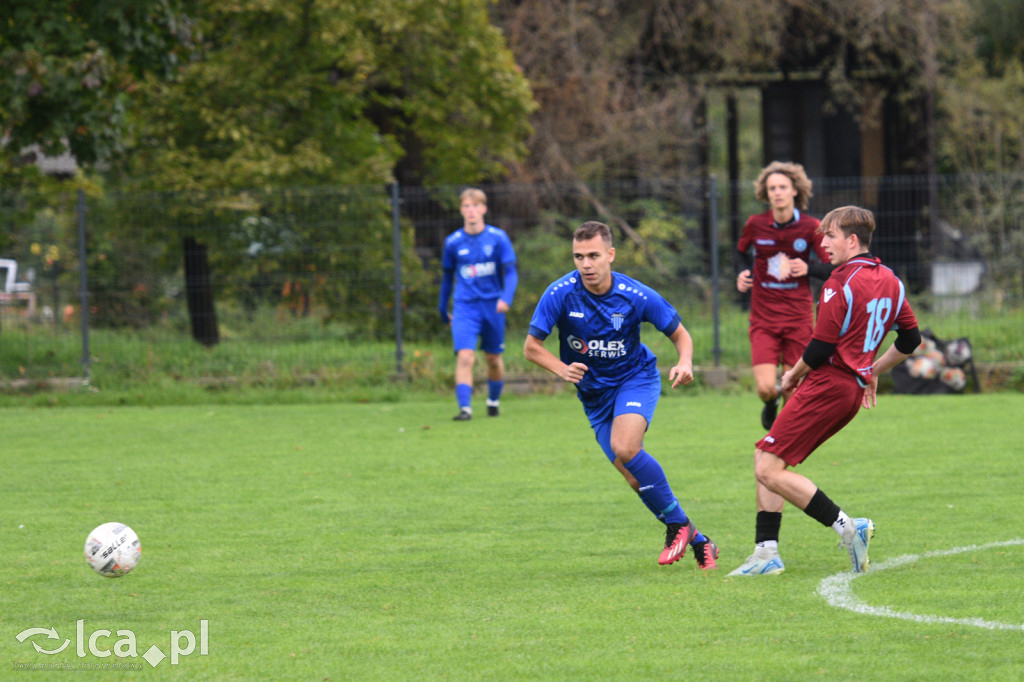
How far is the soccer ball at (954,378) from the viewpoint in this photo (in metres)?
13.3

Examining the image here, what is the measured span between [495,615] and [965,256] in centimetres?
1238

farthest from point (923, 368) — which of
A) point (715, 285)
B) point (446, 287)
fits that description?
point (446, 287)

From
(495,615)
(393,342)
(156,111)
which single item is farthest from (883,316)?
(156,111)

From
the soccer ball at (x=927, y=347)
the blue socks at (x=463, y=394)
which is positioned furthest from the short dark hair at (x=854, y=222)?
the soccer ball at (x=927, y=347)

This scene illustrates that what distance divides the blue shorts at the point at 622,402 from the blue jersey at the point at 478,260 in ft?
18.5

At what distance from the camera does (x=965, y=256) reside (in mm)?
15648

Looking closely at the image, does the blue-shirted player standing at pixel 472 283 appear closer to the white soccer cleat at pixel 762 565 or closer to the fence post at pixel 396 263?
the fence post at pixel 396 263

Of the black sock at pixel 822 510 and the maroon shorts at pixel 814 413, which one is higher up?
the maroon shorts at pixel 814 413

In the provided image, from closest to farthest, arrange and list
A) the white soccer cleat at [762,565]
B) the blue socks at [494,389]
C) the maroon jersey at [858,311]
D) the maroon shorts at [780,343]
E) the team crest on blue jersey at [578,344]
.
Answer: the maroon jersey at [858,311] < the white soccer cleat at [762,565] < the team crest on blue jersey at [578,344] < the maroon shorts at [780,343] < the blue socks at [494,389]

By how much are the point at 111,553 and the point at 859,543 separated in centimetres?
349

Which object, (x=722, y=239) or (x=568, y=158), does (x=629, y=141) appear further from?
(x=722, y=239)

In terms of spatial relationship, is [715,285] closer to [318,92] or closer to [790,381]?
[318,92]

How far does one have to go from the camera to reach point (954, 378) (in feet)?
43.7

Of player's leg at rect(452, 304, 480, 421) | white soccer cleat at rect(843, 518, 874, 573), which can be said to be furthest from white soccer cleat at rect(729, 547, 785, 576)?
player's leg at rect(452, 304, 480, 421)
